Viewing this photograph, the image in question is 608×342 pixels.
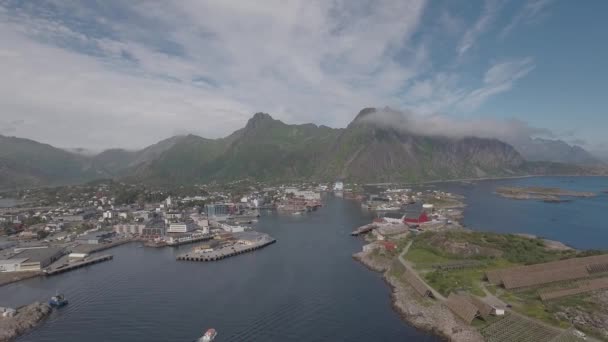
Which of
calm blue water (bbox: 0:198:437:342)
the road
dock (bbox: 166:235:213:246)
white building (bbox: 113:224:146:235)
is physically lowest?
calm blue water (bbox: 0:198:437:342)

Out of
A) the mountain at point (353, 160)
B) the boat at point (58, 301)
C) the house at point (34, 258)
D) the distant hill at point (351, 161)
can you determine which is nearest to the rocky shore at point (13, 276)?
the house at point (34, 258)

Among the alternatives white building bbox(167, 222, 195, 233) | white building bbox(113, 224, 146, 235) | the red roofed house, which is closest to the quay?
white building bbox(167, 222, 195, 233)

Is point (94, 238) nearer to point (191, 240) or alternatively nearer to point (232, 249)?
point (191, 240)

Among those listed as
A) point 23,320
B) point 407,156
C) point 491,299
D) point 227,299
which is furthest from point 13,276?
point 407,156

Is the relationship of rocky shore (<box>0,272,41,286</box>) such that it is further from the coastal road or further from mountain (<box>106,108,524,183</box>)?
mountain (<box>106,108,524,183</box>)

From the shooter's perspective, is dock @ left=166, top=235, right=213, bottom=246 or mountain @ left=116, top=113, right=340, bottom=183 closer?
dock @ left=166, top=235, right=213, bottom=246

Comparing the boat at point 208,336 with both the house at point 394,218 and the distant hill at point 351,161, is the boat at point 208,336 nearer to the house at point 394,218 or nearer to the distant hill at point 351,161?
the house at point 394,218

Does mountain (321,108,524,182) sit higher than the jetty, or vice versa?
mountain (321,108,524,182)
